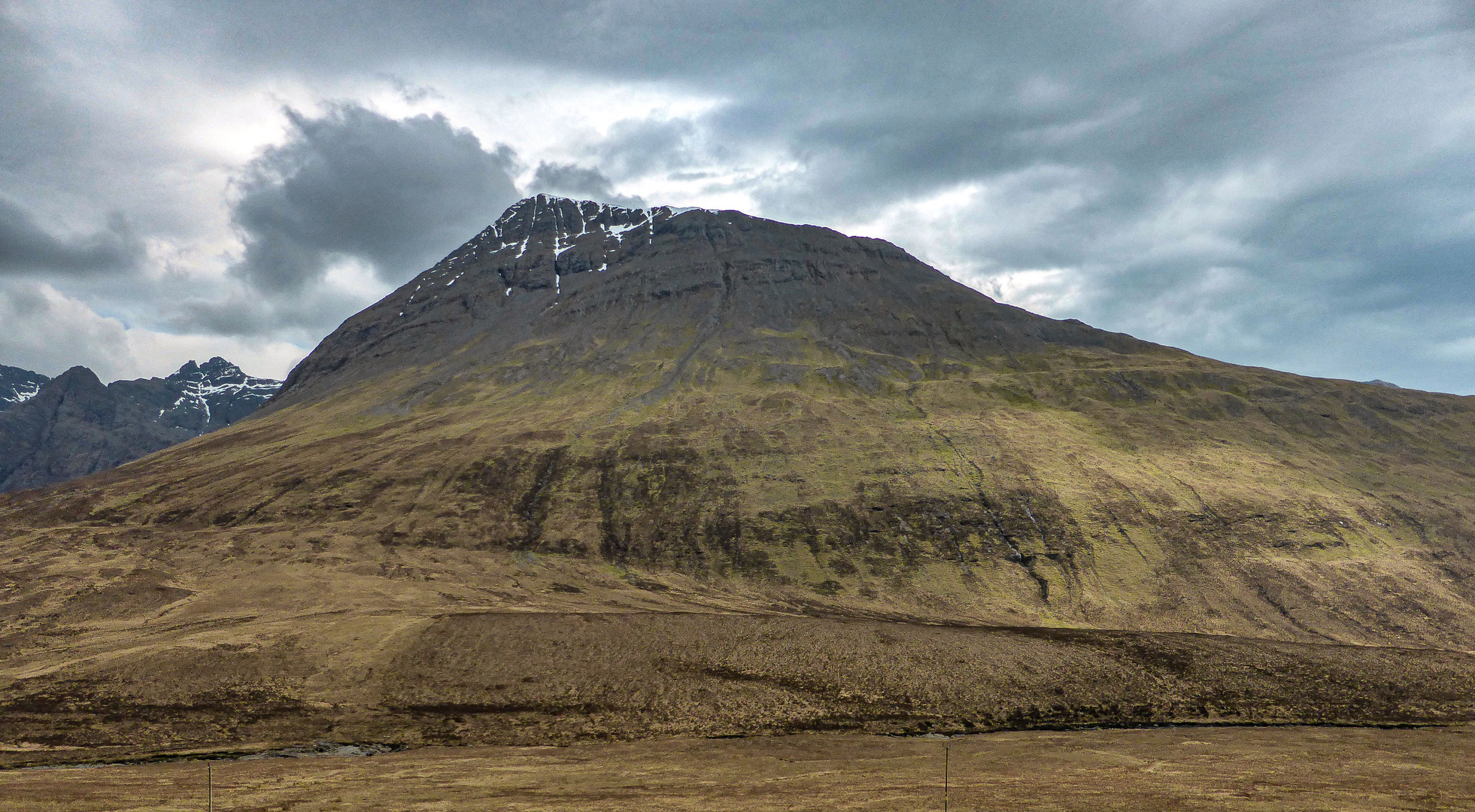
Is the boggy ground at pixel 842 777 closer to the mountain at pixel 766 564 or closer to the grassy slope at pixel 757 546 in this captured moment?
the mountain at pixel 766 564

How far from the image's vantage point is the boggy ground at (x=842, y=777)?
33.4 meters

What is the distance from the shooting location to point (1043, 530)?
4464 inches

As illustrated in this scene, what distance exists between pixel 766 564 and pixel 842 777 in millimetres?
69722

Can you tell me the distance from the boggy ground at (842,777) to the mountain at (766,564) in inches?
205

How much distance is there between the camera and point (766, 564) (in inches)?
4321

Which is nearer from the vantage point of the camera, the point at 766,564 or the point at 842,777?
the point at 842,777

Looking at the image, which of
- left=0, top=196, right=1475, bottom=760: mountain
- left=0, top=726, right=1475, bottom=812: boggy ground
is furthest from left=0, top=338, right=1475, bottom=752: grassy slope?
left=0, top=726, right=1475, bottom=812: boggy ground

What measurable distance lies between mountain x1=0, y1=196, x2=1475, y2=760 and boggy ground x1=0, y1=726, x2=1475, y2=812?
5.20 m

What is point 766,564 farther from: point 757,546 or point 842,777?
point 842,777

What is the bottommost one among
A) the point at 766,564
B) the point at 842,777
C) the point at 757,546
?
the point at 842,777

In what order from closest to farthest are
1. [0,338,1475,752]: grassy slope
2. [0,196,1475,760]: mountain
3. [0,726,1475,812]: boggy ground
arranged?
[0,726,1475,812]: boggy ground → [0,196,1475,760]: mountain → [0,338,1475,752]: grassy slope

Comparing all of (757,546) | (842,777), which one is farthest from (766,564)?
(842,777)

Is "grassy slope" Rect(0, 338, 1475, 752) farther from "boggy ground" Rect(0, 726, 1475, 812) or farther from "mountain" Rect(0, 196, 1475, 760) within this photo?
"boggy ground" Rect(0, 726, 1475, 812)

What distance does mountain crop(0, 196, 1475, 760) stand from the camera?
5700 cm
